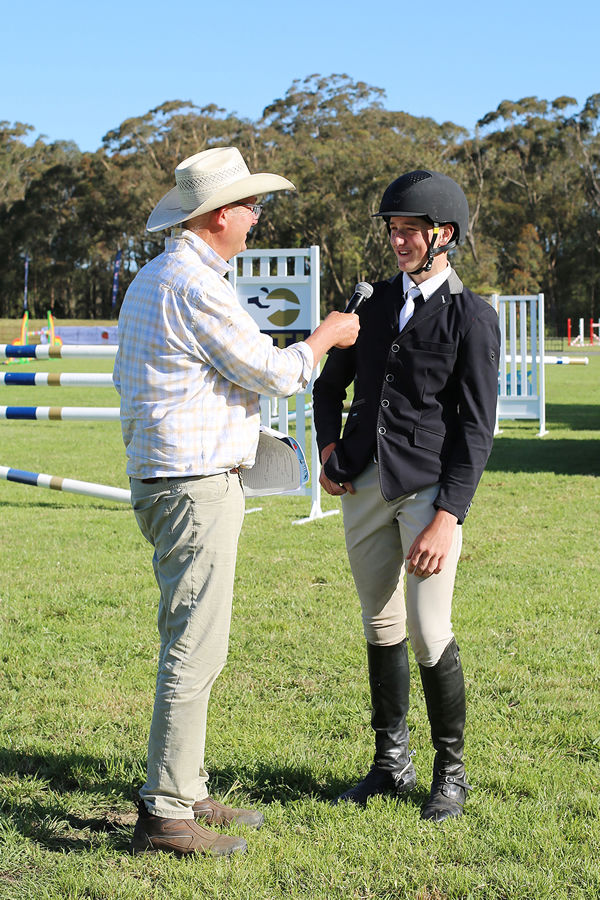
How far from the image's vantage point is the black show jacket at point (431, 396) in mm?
3035

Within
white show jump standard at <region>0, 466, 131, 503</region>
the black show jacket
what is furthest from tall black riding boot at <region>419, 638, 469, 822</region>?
white show jump standard at <region>0, 466, 131, 503</region>

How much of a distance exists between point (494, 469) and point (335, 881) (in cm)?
848

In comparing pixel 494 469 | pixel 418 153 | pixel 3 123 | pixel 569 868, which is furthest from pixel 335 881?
pixel 3 123

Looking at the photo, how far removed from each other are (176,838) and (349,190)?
182ft

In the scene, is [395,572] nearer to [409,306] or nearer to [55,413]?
[409,306]

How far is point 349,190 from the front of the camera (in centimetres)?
5581

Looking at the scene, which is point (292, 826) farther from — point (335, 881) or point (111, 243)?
point (111, 243)

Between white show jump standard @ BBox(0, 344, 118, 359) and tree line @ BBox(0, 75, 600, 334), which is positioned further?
tree line @ BBox(0, 75, 600, 334)

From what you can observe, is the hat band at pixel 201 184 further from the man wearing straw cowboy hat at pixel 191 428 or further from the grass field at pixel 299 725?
the grass field at pixel 299 725

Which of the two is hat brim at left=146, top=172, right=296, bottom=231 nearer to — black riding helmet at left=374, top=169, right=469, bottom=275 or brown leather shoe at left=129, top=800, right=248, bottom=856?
black riding helmet at left=374, top=169, right=469, bottom=275

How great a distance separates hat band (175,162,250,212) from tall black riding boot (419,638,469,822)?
1631mm

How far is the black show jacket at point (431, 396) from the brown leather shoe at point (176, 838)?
3.88 ft

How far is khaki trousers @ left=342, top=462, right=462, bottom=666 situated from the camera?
3084mm

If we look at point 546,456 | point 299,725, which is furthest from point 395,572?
point 546,456
